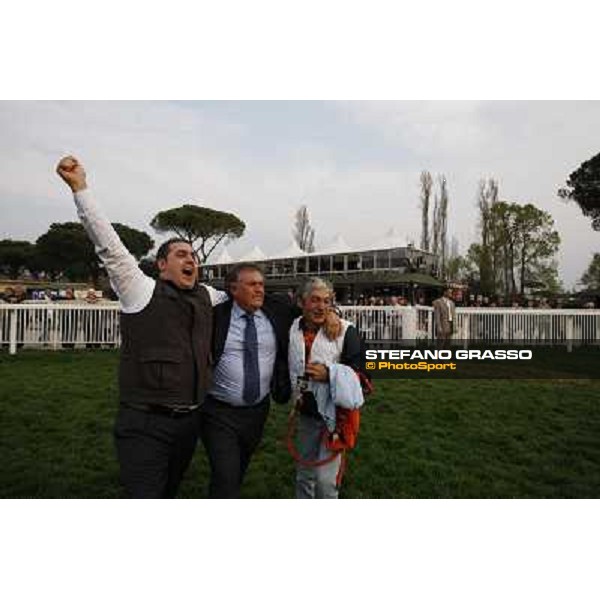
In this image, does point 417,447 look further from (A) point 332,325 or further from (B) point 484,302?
(A) point 332,325

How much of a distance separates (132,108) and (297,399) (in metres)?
1.66

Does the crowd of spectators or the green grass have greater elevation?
the crowd of spectators

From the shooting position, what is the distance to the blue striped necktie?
6.75 ft

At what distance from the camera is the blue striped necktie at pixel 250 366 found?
206 centimetres

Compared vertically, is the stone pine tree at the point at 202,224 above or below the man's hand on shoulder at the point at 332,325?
above

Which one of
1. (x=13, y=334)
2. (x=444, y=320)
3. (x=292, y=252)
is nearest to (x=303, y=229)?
(x=292, y=252)

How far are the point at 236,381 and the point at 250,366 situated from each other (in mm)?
82

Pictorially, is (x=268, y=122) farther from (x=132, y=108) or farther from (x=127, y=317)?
(x=127, y=317)

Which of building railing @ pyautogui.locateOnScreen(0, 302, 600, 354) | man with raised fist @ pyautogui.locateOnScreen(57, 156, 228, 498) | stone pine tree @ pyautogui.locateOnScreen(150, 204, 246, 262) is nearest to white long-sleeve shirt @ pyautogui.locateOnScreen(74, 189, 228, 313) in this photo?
man with raised fist @ pyautogui.locateOnScreen(57, 156, 228, 498)

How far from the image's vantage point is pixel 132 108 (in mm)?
2547

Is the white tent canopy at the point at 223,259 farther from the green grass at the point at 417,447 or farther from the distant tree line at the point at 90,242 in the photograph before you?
the green grass at the point at 417,447

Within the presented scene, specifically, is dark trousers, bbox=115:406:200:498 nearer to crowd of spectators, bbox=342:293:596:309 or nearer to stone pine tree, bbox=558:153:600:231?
crowd of spectators, bbox=342:293:596:309

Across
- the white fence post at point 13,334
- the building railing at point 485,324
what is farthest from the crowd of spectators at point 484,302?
the white fence post at point 13,334
